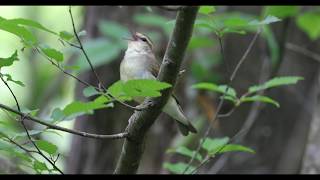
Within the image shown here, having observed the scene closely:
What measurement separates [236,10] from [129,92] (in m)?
4.24

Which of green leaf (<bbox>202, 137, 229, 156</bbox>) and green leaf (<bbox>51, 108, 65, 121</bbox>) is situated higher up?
green leaf (<bbox>51, 108, 65, 121</bbox>)

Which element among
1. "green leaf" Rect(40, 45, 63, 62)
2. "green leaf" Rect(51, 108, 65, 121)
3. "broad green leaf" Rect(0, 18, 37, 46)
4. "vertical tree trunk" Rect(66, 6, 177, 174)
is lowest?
"vertical tree trunk" Rect(66, 6, 177, 174)

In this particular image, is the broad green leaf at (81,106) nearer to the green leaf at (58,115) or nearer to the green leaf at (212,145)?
the green leaf at (58,115)

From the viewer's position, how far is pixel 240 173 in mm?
6188

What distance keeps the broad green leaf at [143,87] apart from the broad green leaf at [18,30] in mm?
415

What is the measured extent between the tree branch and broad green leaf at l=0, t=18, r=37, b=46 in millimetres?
509

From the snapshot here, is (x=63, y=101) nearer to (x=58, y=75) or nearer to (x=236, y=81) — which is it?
(x=58, y=75)

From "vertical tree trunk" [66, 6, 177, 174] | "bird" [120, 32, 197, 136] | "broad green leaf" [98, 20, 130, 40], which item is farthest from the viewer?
"vertical tree trunk" [66, 6, 177, 174]

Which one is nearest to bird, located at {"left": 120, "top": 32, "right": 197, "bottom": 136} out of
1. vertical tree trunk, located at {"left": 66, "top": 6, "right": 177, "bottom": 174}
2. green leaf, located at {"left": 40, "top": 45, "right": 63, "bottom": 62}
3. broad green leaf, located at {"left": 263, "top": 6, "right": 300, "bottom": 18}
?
green leaf, located at {"left": 40, "top": 45, "right": 63, "bottom": 62}

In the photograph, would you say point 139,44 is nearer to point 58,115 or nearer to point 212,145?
point 212,145

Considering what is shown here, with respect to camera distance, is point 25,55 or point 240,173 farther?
point 25,55

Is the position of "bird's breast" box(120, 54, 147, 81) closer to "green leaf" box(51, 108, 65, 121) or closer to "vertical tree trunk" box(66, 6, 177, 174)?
"green leaf" box(51, 108, 65, 121)

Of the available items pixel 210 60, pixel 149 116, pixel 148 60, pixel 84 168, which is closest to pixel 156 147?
pixel 84 168

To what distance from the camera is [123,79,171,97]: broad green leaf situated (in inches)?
85.0
